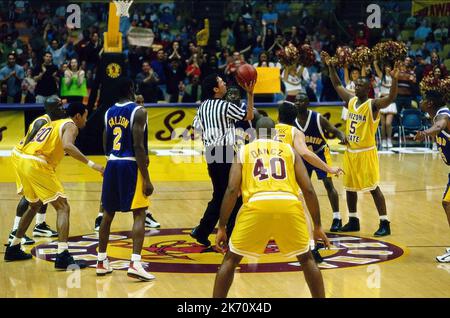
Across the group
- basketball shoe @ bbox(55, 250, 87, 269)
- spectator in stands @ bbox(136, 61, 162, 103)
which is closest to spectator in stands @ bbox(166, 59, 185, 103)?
Answer: spectator in stands @ bbox(136, 61, 162, 103)

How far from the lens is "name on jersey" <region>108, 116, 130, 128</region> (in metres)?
8.62

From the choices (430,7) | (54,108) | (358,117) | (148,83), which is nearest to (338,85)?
(358,117)

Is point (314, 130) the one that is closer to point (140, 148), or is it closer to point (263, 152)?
point (140, 148)

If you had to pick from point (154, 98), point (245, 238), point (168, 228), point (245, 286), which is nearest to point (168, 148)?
point (154, 98)

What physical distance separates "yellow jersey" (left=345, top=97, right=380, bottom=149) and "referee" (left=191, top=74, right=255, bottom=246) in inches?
74.6

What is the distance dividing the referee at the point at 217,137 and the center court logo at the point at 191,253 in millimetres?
414

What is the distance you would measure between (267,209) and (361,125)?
4.51 m

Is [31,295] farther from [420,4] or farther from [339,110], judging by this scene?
[420,4]

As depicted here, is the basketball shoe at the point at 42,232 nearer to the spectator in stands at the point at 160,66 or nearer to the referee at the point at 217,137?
the referee at the point at 217,137

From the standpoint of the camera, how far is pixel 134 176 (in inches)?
339

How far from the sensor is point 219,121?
32.1ft

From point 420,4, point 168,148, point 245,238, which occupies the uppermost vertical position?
point 420,4

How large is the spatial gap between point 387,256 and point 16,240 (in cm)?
→ 394

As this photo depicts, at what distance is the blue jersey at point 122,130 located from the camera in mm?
8617
